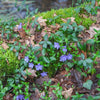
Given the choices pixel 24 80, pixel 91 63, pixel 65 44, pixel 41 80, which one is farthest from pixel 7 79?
pixel 91 63

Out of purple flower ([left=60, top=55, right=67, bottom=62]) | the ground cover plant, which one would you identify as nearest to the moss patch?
the ground cover plant

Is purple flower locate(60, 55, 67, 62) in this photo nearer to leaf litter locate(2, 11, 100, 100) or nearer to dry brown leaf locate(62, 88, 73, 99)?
leaf litter locate(2, 11, 100, 100)

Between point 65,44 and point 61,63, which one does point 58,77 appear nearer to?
point 61,63

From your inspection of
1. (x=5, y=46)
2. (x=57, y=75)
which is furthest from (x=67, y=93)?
(x=5, y=46)

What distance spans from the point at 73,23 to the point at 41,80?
46.3 inches

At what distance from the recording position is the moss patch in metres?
2.58

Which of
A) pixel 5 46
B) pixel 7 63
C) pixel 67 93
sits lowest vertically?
pixel 67 93

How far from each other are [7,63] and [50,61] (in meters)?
0.76

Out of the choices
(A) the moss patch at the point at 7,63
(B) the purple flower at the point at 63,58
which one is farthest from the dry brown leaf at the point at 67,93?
(A) the moss patch at the point at 7,63

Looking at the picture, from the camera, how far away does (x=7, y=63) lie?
262 cm

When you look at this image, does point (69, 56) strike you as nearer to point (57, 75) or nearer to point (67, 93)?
point (57, 75)

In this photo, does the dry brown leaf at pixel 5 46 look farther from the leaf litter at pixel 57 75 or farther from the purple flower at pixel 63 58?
the purple flower at pixel 63 58

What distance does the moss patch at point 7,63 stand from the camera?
2.58 m

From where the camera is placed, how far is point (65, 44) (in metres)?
2.62
